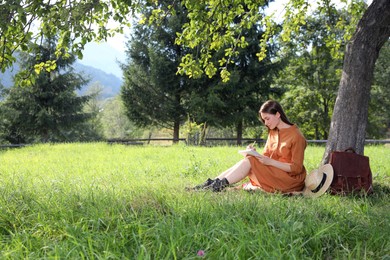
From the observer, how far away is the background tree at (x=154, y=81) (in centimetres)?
2238

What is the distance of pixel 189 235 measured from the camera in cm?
267

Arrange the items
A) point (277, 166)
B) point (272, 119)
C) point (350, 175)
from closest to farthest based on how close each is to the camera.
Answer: point (350, 175) → point (277, 166) → point (272, 119)

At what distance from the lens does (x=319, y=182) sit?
4.95 metres

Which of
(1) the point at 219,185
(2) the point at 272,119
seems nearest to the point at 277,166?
(2) the point at 272,119

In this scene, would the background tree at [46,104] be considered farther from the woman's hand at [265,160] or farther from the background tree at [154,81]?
the woman's hand at [265,160]

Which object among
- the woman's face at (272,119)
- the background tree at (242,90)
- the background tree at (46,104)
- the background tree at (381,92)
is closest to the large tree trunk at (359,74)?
the woman's face at (272,119)

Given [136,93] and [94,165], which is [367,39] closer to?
[94,165]

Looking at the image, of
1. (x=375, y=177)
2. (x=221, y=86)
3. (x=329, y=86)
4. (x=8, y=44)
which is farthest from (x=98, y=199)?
(x=329, y=86)

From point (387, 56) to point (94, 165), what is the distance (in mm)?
24154

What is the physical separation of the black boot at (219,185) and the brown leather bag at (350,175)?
138 cm

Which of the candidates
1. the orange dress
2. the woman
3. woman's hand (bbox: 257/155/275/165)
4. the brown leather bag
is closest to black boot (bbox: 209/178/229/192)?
the woman

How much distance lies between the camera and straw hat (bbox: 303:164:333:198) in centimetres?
485

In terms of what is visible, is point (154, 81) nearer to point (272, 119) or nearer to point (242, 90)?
point (242, 90)

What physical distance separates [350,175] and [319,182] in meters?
0.40
